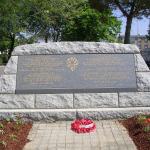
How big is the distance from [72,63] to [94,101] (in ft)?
3.41

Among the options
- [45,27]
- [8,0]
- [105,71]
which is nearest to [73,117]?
[105,71]

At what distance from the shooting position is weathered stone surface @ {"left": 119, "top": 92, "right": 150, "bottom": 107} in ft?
34.6

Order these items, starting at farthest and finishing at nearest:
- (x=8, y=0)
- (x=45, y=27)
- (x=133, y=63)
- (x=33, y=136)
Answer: (x=45, y=27), (x=8, y=0), (x=133, y=63), (x=33, y=136)

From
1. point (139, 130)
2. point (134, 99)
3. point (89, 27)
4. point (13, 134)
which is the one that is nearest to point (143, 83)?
point (134, 99)

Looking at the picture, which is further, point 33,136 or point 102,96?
point 102,96

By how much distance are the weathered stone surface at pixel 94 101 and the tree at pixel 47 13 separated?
20.1 metres

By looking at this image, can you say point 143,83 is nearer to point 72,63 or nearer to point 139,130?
point 72,63

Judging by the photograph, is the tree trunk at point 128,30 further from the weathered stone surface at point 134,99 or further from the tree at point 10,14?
the weathered stone surface at point 134,99

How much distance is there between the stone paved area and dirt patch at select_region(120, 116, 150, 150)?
0.11 m

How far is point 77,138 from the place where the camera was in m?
8.68

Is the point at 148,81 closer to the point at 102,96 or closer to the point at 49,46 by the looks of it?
the point at 102,96

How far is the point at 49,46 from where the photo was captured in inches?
428

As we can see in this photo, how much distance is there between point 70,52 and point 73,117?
1.64 metres

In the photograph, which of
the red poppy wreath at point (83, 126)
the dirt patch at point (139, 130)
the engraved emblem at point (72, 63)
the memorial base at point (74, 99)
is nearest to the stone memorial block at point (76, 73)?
the engraved emblem at point (72, 63)
